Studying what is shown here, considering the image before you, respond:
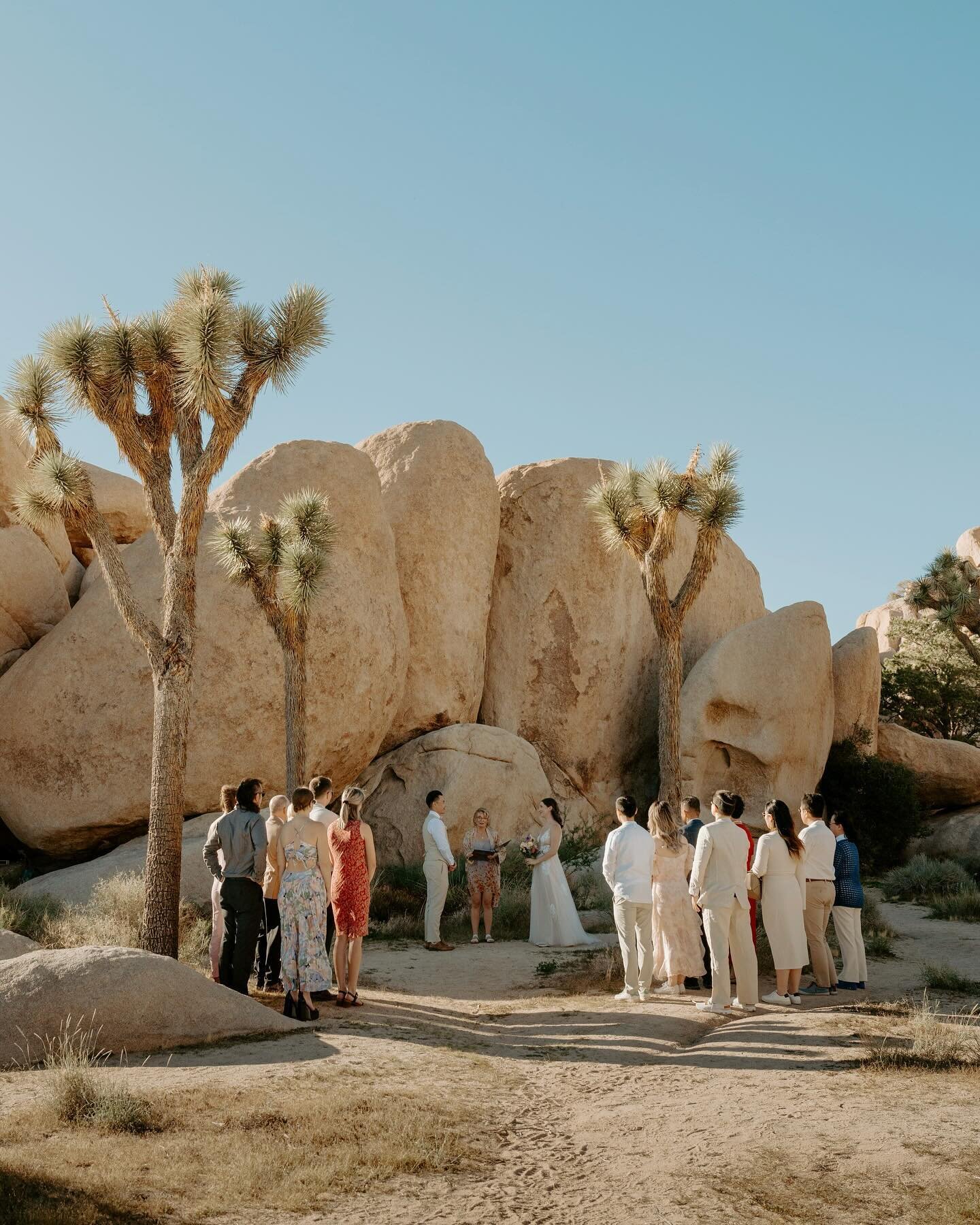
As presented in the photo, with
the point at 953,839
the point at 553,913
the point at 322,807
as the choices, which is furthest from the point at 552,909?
the point at 953,839

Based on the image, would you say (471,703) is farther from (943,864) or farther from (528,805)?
(943,864)

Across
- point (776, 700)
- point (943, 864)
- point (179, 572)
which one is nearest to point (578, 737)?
point (776, 700)

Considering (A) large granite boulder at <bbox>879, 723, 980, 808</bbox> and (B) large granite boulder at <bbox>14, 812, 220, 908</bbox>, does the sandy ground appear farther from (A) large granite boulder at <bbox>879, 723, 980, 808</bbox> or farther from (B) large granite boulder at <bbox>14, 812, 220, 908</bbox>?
(A) large granite boulder at <bbox>879, 723, 980, 808</bbox>

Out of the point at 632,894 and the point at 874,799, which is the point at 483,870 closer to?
the point at 632,894

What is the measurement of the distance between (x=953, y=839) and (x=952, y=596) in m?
5.99

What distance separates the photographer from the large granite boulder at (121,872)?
13.8 metres

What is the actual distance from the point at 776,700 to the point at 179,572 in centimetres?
1341

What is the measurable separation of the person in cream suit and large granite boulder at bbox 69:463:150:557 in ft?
53.3

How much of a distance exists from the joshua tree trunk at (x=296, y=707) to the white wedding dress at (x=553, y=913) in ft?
12.4

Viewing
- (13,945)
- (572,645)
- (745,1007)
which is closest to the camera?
(745,1007)

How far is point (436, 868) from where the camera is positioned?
11867mm

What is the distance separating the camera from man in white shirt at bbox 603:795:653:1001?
9086 mm

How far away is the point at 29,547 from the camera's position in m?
18.3

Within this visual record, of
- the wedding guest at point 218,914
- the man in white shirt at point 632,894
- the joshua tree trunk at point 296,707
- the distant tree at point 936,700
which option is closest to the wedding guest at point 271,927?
the wedding guest at point 218,914
